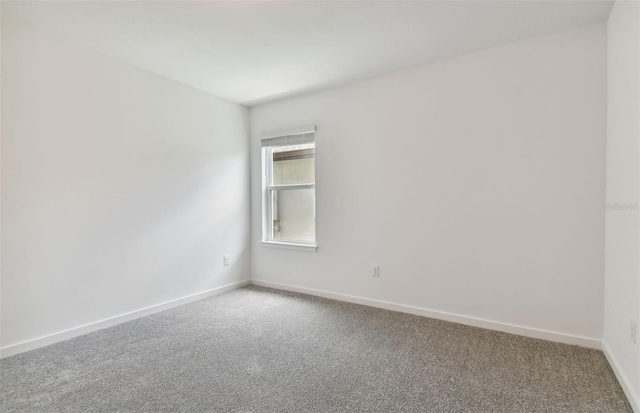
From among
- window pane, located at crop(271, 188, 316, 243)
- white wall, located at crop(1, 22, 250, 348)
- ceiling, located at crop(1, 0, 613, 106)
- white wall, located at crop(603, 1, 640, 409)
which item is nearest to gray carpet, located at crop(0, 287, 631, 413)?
white wall, located at crop(603, 1, 640, 409)

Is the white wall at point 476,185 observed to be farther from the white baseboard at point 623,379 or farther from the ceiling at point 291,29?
the ceiling at point 291,29

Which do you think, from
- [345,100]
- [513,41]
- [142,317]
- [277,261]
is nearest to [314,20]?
[345,100]

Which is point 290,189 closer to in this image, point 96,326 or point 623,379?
point 96,326

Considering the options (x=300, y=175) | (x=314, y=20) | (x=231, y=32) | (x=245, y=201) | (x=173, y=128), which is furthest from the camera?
(x=245, y=201)

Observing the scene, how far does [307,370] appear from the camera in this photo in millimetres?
1990

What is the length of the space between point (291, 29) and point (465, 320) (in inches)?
108

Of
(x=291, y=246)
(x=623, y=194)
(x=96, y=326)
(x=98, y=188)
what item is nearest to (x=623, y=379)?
(x=623, y=194)

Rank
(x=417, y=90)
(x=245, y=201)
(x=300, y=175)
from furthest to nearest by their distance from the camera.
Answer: (x=245, y=201) < (x=300, y=175) < (x=417, y=90)

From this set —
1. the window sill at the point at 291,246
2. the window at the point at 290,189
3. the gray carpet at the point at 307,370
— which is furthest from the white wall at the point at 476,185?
the gray carpet at the point at 307,370

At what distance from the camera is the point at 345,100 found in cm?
336

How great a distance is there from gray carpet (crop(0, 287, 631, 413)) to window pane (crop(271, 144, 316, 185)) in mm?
1723

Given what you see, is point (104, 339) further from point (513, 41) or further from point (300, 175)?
point (513, 41)

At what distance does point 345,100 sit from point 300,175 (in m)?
1.04

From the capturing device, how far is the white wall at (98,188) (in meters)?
2.24
